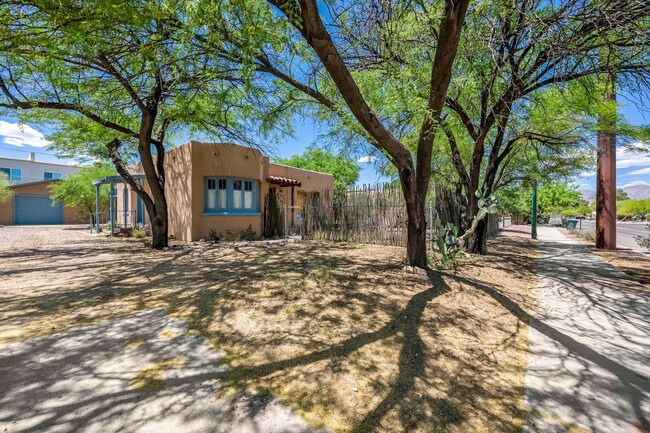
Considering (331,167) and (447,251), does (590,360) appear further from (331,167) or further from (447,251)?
(331,167)

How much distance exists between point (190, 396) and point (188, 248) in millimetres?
8819

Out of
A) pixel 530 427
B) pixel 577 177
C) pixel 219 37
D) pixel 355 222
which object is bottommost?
pixel 530 427

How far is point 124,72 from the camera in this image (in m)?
6.33

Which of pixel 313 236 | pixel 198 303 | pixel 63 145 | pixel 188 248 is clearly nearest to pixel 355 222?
pixel 313 236

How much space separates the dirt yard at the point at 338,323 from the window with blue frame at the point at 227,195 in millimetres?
5337

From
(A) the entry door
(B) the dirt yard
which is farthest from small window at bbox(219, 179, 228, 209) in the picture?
(A) the entry door

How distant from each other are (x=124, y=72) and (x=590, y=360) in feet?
28.7

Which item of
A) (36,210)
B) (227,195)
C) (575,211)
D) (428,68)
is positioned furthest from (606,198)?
(575,211)

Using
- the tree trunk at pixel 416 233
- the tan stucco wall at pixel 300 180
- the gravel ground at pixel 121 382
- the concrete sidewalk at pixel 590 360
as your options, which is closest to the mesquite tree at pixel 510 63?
the tree trunk at pixel 416 233

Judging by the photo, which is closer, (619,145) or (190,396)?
(190,396)

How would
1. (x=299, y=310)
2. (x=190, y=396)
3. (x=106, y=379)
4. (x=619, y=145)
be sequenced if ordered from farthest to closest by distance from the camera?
1. (x=619, y=145)
2. (x=299, y=310)
3. (x=106, y=379)
4. (x=190, y=396)

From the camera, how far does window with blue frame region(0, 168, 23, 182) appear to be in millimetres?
33781

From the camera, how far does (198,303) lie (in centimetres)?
462

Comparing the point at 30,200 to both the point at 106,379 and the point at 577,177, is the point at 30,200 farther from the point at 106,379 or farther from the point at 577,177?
the point at 577,177
